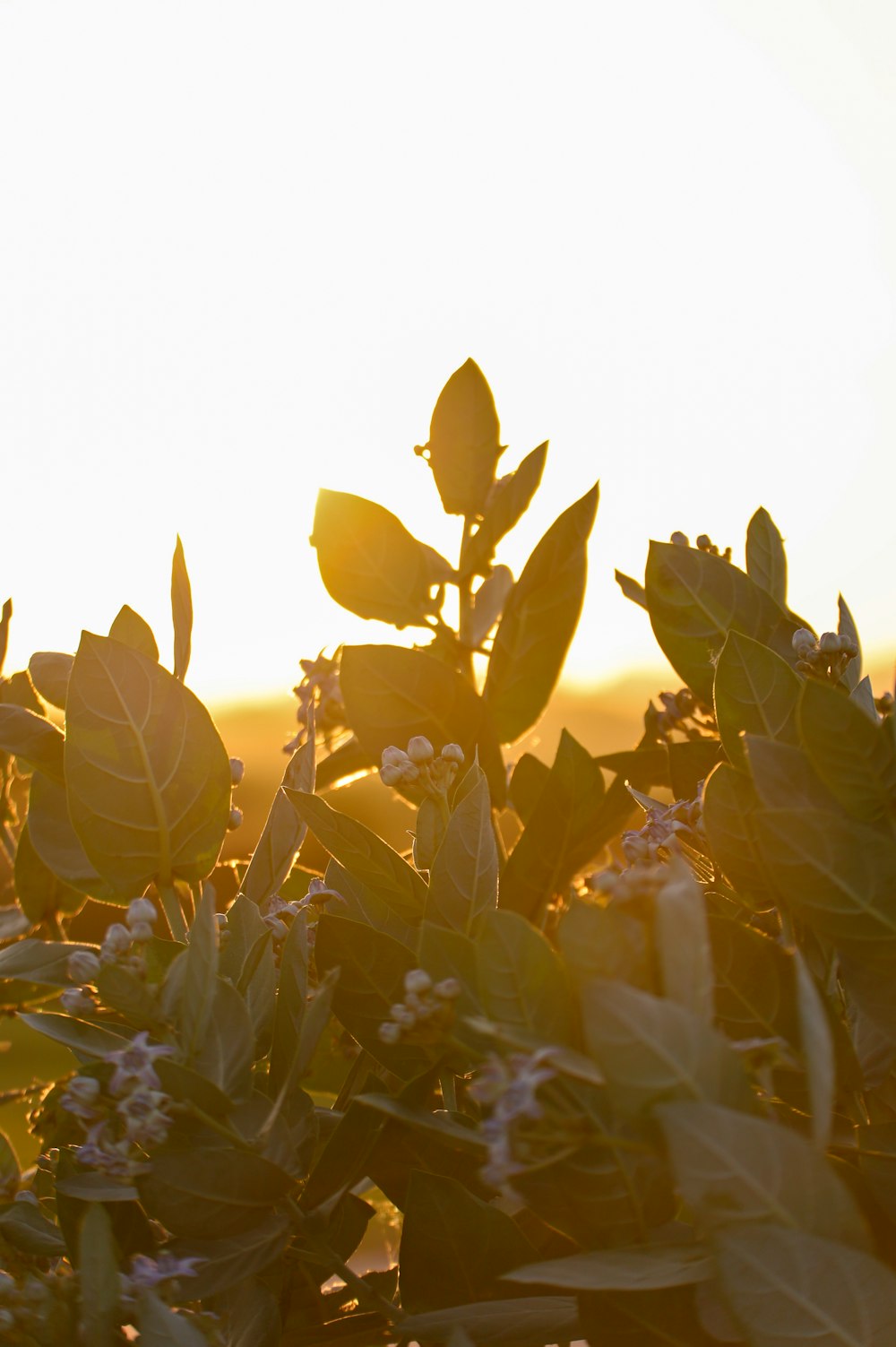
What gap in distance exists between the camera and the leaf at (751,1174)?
0.64 m

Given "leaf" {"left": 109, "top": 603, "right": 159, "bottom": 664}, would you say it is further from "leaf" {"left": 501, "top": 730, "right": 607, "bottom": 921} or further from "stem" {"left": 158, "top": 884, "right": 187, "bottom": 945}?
→ "leaf" {"left": 501, "top": 730, "right": 607, "bottom": 921}

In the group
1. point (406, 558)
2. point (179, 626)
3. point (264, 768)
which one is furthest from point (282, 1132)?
point (264, 768)

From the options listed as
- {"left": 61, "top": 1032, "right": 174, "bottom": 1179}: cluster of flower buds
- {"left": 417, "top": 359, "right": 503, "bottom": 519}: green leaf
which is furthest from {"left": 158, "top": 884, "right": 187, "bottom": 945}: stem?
{"left": 417, "top": 359, "right": 503, "bottom": 519}: green leaf

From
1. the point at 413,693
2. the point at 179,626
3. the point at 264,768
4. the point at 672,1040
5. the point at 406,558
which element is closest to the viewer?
the point at 672,1040

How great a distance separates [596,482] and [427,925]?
75cm

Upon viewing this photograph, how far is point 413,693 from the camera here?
4.54 ft

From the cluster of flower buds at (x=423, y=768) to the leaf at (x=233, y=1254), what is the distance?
41 centimetres

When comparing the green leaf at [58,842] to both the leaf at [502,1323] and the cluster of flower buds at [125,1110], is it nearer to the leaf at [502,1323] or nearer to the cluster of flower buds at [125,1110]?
the cluster of flower buds at [125,1110]

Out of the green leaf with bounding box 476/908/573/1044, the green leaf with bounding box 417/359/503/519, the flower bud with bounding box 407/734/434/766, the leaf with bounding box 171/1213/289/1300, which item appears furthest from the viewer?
the green leaf with bounding box 417/359/503/519

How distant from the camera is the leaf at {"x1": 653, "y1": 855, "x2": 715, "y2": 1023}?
26.0 inches

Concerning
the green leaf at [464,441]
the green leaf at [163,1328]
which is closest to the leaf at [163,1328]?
the green leaf at [163,1328]

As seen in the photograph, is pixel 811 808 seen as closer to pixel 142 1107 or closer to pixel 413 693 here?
pixel 142 1107

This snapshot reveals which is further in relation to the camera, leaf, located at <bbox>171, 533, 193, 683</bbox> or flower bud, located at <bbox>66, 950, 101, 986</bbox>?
leaf, located at <bbox>171, 533, 193, 683</bbox>

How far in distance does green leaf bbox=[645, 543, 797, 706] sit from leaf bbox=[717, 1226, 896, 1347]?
62cm
